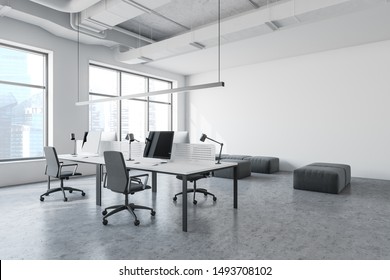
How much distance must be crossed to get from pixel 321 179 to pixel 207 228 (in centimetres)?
297

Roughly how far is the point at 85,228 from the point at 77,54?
4995mm

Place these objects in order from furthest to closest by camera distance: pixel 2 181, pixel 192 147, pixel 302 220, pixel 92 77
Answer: pixel 92 77, pixel 2 181, pixel 192 147, pixel 302 220

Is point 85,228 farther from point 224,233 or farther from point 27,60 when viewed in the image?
point 27,60

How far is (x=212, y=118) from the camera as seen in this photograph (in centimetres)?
945

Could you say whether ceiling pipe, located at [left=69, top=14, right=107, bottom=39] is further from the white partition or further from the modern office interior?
the white partition

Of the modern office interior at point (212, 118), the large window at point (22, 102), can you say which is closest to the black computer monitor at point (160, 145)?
the modern office interior at point (212, 118)

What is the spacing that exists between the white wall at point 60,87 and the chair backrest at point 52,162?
1698mm

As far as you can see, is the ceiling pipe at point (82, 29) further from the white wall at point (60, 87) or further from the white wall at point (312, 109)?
the white wall at point (312, 109)

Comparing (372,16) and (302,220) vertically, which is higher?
(372,16)

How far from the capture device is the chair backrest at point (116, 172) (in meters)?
3.25

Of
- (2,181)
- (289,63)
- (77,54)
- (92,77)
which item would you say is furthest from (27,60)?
(289,63)

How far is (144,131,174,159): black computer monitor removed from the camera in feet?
13.3

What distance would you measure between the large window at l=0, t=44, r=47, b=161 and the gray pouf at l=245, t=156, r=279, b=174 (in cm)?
554

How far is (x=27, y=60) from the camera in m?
6.05
